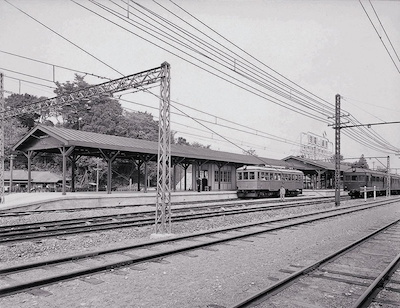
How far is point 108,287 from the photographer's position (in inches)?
227

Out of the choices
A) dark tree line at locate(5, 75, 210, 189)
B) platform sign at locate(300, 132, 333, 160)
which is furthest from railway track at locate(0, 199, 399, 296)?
platform sign at locate(300, 132, 333, 160)

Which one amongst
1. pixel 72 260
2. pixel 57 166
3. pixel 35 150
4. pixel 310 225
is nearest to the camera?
pixel 72 260

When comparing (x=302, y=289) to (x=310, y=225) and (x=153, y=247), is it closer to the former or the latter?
(x=153, y=247)

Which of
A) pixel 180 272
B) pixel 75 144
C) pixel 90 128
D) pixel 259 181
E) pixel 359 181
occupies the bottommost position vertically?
pixel 180 272

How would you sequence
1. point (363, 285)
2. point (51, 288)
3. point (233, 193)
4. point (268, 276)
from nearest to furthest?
point (51, 288) → point (363, 285) → point (268, 276) → point (233, 193)

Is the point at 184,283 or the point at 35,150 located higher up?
the point at 35,150

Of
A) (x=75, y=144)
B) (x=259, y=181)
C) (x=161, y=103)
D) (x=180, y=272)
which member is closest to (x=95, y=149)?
(x=75, y=144)

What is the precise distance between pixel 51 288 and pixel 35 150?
22581 millimetres

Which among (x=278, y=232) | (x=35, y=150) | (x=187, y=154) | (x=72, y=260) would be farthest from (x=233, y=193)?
(x=72, y=260)

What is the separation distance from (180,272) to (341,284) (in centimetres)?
297

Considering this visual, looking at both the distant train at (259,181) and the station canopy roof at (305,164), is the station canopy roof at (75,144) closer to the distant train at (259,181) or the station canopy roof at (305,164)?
the distant train at (259,181)

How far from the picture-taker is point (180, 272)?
22.3ft

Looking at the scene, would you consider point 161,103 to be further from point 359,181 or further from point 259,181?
point 359,181

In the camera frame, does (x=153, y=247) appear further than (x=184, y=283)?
Yes
